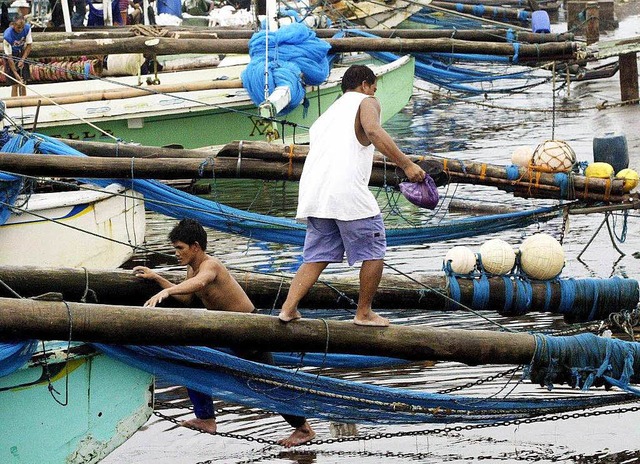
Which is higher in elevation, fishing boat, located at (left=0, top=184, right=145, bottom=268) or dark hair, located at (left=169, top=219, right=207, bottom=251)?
dark hair, located at (left=169, top=219, right=207, bottom=251)

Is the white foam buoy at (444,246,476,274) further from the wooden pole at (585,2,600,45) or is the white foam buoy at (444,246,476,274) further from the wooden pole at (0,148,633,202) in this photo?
the wooden pole at (585,2,600,45)

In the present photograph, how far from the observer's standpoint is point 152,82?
16500 millimetres

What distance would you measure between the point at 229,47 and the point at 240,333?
9680 millimetres

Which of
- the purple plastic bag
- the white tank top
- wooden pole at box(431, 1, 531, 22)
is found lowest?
wooden pole at box(431, 1, 531, 22)

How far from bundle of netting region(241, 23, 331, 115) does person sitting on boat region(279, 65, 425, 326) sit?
867 cm

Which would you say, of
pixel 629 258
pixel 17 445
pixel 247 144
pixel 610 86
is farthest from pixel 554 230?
pixel 610 86

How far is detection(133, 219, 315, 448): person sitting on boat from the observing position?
22.5ft

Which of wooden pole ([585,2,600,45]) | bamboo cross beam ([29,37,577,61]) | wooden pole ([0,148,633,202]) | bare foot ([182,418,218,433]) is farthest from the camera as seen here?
wooden pole ([585,2,600,45])

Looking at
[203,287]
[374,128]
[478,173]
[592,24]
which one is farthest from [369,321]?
[592,24]

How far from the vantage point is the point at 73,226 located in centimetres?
1046

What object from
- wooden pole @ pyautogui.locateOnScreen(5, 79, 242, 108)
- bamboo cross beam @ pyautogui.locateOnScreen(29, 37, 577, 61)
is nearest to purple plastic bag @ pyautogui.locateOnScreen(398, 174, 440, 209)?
bamboo cross beam @ pyautogui.locateOnScreen(29, 37, 577, 61)

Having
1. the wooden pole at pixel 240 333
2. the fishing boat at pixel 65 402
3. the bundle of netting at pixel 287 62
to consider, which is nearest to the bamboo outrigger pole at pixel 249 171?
the fishing boat at pixel 65 402

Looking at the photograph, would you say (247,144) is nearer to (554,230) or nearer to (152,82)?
(554,230)

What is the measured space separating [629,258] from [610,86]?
12.2 meters
